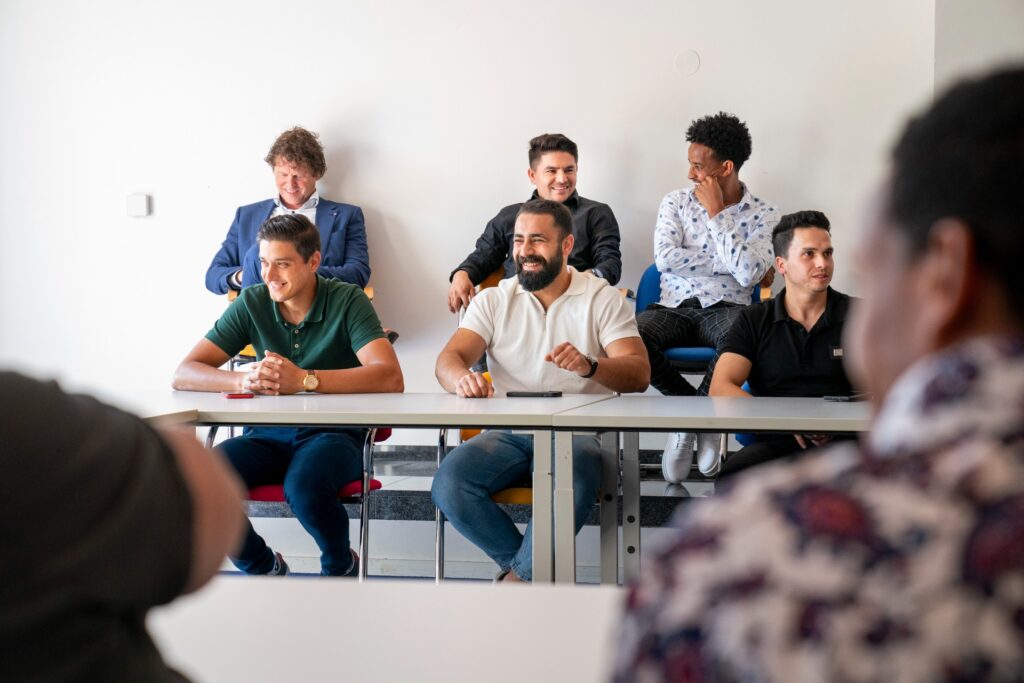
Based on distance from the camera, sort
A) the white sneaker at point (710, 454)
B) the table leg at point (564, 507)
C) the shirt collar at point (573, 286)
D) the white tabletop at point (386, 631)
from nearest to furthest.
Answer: the white tabletop at point (386, 631) < the table leg at point (564, 507) < the shirt collar at point (573, 286) < the white sneaker at point (710, 454)

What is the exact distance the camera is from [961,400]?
0.40 m

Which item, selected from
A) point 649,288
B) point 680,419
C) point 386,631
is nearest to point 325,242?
point 649,288

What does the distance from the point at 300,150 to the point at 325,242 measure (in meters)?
0.47

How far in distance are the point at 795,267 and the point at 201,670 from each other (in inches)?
113

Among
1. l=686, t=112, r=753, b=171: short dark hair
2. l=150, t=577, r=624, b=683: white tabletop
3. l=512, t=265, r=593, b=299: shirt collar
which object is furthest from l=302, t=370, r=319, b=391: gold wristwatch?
l=686, t=112, r=753, b=171: short dark hair

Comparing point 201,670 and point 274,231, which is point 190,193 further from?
point 201,670

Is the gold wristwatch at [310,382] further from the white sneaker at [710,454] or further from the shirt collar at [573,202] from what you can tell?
the shirt collar at [573,202]

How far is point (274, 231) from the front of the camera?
3.42 metres

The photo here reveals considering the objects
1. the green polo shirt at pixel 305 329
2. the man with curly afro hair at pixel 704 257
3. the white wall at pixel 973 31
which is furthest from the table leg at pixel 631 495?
the white wall at pixel 973 31

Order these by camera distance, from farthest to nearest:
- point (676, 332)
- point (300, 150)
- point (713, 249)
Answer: point (300, 150)
point (713, 249)
point (676, 332)

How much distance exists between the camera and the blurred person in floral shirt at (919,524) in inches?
14.2

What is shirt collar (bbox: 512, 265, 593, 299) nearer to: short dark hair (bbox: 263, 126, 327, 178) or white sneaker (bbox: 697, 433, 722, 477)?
white sneaker (bbox: 697, 433, 722, 477)

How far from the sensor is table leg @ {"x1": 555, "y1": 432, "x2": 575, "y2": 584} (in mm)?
2424

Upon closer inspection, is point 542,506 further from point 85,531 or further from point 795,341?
point 85,531
